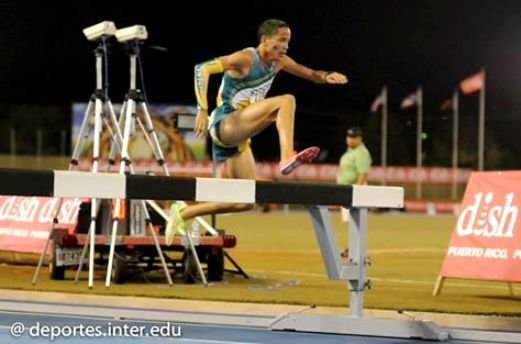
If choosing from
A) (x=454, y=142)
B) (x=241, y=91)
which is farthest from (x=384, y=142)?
(x=241, y=91)

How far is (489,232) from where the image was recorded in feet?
29.8

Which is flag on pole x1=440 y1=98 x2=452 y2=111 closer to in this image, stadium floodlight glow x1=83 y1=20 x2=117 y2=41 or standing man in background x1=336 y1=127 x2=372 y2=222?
standing man in background x1=336 y1=127 x2=372 y2=222

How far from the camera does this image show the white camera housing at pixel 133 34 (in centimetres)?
948

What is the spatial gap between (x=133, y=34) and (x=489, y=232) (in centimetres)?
364

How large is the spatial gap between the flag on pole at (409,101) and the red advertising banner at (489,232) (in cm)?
2749

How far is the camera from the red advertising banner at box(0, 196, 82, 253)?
38.3 ft

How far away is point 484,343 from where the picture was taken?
6762mm

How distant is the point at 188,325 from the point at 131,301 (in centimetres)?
122

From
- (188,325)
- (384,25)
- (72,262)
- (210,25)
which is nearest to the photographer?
(188,325)

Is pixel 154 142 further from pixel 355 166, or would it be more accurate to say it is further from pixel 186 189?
pixel 186 189

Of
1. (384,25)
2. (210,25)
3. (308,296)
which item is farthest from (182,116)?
(210,25)

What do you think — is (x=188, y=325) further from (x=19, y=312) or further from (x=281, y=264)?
(x=281, y=264)

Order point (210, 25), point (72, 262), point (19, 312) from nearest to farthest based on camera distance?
point (19, 312) → point (72, 262) → point (210, 25)

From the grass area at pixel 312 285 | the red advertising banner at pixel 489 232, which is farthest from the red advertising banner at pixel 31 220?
the red advertising banner at pixel 489 232
